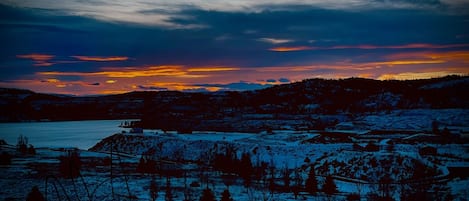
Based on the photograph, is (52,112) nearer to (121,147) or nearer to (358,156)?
(121,147)

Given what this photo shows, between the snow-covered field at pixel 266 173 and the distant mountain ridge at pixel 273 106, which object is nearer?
Result: the snow-covered field at pixel 266 173

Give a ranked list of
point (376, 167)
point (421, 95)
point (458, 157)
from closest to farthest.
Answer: point (376, 167) → point (458, 157) → point (421, 95)

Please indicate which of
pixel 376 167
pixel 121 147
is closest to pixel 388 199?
pixel 376 167

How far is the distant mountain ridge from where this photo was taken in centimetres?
11581

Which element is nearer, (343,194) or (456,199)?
(456,199)

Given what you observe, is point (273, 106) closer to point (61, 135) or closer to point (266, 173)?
point (61, 135)

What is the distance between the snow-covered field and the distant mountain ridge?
43.0m

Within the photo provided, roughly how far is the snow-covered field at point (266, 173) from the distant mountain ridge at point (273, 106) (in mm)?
42993

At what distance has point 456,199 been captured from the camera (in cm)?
2712

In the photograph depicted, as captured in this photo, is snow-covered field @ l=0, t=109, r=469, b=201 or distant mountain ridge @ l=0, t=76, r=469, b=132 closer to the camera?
snow-covered field @ l=0, t=109, r=469, b=201

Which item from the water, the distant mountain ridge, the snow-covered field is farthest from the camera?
the distant mountain ridge

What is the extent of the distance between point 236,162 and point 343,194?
13.2m

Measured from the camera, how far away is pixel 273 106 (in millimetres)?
155875

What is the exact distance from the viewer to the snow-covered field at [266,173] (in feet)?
89.4
